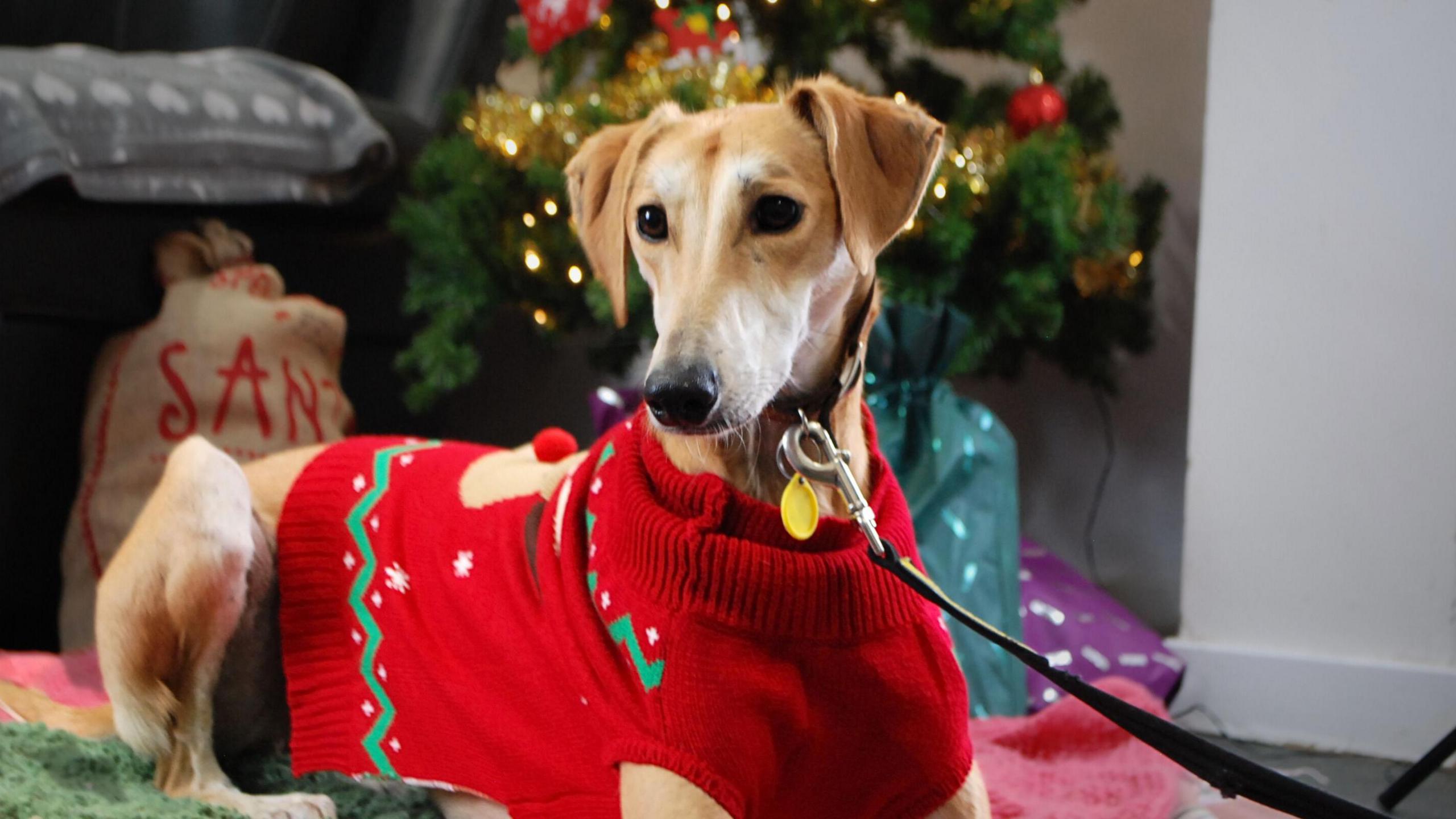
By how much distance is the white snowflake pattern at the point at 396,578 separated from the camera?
1.34 metres

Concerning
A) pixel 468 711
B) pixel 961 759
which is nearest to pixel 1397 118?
pixel 961 759

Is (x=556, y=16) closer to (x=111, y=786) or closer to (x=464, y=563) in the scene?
(x=464, y=563)

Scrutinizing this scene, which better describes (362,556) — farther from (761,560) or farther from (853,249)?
(853,249)

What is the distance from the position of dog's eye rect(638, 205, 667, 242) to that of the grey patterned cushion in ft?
3.73

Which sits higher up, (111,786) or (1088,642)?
(1088,642)

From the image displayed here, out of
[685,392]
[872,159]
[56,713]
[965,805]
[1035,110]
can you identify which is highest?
[1035,110]

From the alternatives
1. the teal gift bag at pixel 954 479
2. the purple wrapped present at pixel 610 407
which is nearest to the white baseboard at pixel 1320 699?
the teal gift bag at pixel 954 479

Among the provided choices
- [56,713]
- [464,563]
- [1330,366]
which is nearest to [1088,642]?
[1330,366]

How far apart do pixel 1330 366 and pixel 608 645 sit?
1.38m

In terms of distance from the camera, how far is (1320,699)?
1859mm

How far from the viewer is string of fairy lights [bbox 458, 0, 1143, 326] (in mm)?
1939

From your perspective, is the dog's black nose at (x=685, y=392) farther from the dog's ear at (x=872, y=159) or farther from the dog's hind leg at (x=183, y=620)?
the dog's hind leg at (x=183, y=620)

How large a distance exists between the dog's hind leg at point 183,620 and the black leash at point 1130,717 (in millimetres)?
739

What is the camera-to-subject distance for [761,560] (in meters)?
0.99
